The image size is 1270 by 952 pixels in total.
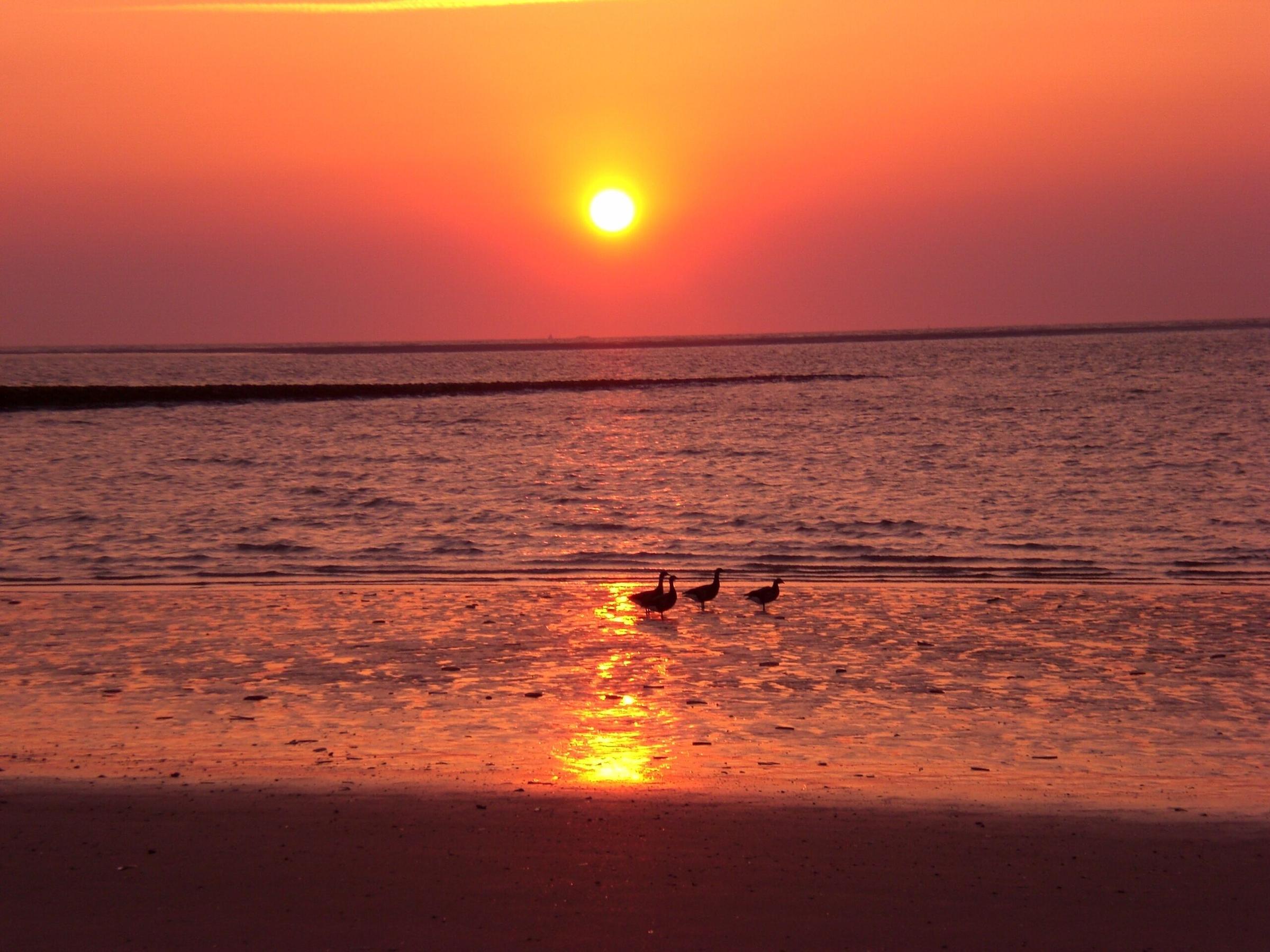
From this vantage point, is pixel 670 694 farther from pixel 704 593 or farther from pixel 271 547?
pixel 271 547

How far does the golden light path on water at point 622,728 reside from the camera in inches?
404

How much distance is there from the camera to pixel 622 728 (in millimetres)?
11734

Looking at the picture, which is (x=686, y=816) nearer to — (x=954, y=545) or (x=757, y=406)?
Result: (x=954, y=545)

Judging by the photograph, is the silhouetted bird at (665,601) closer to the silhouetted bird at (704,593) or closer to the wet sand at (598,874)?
the silhouetted bird at (704,593)

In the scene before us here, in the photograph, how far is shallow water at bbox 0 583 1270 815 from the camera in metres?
10.2

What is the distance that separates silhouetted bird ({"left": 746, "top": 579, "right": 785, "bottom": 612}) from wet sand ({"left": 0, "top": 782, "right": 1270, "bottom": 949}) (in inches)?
352

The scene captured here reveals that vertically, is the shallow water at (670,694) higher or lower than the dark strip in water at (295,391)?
higher

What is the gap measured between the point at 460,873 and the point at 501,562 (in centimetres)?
1643

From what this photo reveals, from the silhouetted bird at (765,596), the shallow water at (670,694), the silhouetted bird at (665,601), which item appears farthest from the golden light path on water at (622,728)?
the silhouetted bird at (765,596)

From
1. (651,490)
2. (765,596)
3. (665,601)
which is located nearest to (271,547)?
(665,601)

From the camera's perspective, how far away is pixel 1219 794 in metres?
9.48

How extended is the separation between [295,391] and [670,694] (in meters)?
102

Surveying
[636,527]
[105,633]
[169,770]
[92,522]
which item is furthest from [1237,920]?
[92,522]

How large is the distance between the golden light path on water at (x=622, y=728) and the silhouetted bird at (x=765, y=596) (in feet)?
10.9
